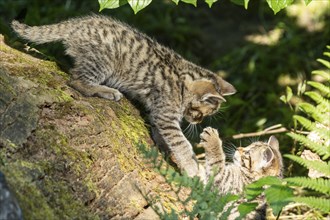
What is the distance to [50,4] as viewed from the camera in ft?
30.8

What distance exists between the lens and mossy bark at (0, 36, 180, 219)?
11.9ft

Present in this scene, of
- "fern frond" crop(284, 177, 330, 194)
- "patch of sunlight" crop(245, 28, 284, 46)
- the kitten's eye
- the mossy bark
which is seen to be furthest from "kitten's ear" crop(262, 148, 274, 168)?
"patch of sunlight" crop(245, 28, 284, 46)

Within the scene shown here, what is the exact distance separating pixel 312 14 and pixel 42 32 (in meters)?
5.78

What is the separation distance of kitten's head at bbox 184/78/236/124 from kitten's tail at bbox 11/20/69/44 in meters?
1.16

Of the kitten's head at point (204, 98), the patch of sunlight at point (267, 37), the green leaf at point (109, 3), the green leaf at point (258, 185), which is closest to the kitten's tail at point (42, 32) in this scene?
the green leaf at point (109, 3)

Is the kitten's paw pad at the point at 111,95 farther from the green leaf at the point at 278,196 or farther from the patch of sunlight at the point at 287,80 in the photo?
the patch of sunlight at the point at 287,80

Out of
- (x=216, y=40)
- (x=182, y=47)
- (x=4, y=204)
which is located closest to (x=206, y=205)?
(x=4, y=204)

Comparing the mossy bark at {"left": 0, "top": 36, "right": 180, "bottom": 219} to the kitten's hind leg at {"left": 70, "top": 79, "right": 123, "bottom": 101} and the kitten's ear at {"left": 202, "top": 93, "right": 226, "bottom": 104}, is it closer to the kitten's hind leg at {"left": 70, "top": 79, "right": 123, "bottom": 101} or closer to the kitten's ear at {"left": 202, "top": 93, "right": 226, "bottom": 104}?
the kitten's hind leg at {"left": 70, "top": 79, "right": 123, "bottom": 101}

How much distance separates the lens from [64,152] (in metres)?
3.96

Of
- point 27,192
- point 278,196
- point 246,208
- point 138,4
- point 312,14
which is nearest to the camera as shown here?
point 27,192

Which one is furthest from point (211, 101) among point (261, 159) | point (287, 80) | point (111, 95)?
point (287, 80)

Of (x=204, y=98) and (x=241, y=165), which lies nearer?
(x=241, y=165)

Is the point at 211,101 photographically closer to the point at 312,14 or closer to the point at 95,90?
the point at 95,90

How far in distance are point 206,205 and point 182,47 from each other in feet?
19.5
